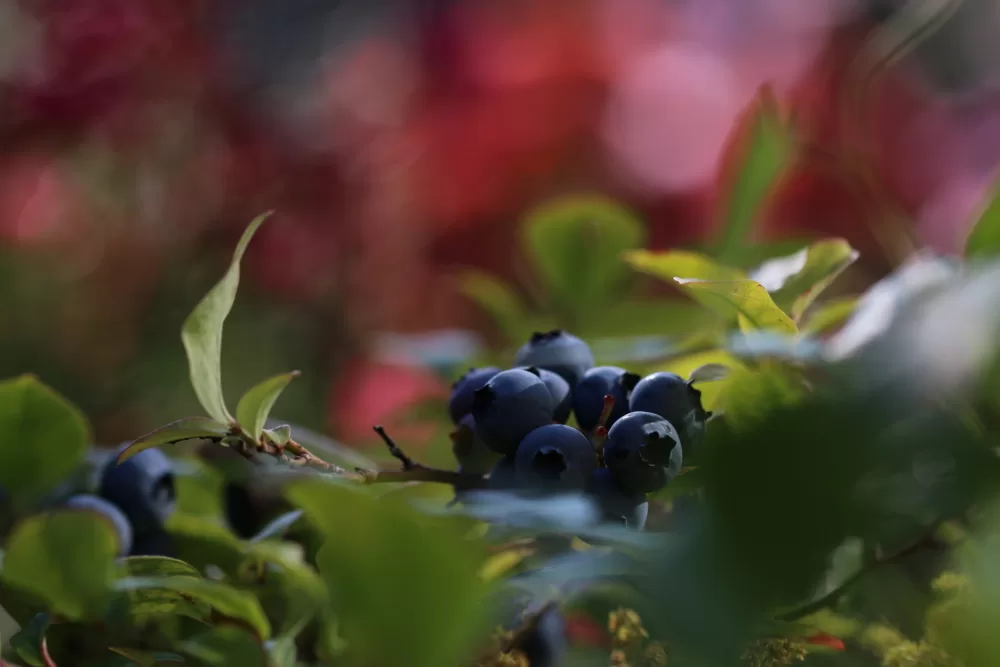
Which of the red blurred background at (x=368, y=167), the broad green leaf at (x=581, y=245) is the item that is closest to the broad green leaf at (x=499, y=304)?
the broad green leaf at (x=581, y=245)

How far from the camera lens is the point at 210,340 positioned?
0.83 feet

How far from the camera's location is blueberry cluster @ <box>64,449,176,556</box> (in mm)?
314

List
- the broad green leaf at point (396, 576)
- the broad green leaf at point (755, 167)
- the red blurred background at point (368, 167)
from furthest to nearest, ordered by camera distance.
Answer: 1. the red blurred background at point (368, 167)
2. the broad green leaf at point (755, 167)
3. the broad green leaf at point (396, 576)

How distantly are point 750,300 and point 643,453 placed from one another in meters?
0.06

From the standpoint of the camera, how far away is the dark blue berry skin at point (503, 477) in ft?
0.82

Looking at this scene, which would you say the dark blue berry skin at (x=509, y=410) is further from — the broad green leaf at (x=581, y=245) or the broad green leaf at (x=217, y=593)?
the broad green leaf at (x=581, y=245)

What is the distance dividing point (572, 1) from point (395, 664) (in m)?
1.26

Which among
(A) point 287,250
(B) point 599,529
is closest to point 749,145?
(B) point 599,529

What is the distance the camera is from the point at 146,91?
1.27 m

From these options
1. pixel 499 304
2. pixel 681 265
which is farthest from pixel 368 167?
pixel 681 265

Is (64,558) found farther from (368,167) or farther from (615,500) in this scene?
(368,167)

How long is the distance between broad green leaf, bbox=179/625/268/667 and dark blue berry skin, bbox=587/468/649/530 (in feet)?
0.30

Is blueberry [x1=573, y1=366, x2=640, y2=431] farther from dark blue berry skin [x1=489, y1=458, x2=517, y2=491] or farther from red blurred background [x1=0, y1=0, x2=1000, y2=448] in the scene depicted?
red blurred background [x1=0, y1=0, x2=1000, y2=448]

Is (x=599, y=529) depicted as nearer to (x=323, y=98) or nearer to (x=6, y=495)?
(x=6, y=495)
